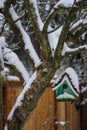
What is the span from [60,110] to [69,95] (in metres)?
1.60

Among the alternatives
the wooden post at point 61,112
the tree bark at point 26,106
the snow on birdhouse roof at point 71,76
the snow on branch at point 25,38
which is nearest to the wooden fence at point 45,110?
the wooden post at point 61,112

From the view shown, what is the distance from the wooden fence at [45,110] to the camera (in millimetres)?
6344

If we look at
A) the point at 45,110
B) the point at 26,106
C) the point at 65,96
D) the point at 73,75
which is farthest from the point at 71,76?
the point at 26,106

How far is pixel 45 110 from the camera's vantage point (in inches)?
285

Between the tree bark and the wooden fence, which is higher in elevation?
the wooden fence

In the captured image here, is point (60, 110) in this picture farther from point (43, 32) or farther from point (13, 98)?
point (43, 32)

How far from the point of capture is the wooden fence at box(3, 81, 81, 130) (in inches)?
250

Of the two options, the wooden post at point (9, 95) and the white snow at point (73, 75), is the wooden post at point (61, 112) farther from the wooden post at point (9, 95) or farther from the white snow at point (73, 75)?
the white snow at point (73, 75)

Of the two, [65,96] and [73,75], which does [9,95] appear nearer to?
[65,96]

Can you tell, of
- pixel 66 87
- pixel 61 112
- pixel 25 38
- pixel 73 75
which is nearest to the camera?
pixel 25 38

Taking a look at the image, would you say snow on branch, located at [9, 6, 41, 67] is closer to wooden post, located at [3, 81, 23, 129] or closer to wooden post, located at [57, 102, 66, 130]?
wooden post, located at [3, 81, 23, 129]

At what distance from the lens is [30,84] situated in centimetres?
359

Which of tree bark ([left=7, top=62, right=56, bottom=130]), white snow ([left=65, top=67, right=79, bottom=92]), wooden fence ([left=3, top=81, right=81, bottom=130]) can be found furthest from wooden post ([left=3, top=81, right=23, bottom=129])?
tree bark ([left=7, top=62, right=56, bottom=130])

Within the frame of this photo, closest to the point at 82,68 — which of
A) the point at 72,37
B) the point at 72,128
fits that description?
the point at 72,128
